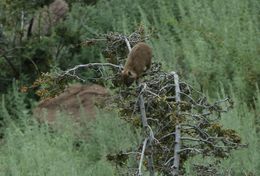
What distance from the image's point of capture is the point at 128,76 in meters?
2.20

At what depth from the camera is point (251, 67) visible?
6.18m

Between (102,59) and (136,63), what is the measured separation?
4.55 metres

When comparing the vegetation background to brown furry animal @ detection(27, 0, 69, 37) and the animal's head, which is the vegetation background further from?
the animal's head

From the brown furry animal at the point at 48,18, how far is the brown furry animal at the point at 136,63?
5573mm

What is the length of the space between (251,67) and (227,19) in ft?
3.49

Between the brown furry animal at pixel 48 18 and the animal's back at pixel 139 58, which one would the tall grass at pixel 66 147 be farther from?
the animal's back at pixel 139 58

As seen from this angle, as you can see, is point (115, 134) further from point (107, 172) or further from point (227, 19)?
point (227, 19)

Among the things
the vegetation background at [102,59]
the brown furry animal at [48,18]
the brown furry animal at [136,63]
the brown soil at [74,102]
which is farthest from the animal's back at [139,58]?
the brown furry animal at [48,18]

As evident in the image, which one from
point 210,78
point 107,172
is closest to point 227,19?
point 210,78

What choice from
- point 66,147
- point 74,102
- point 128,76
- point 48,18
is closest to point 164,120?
point 128,76

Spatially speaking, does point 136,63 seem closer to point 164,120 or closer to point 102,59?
point 164,120

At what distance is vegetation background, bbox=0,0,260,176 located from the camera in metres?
4.83

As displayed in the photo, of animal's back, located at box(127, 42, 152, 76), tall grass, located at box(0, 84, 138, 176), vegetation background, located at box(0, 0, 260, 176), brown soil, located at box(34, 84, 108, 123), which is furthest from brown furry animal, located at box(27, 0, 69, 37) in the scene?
animal's back, located at box(127, 42, 152, 76)

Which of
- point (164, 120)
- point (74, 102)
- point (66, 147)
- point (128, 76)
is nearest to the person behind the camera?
point (128, 76)
